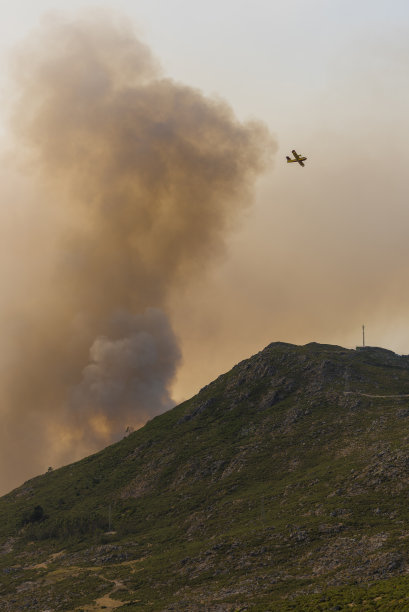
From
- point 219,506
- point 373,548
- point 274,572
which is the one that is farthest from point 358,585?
point 219,506

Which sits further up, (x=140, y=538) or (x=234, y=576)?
(x=140, y=538)

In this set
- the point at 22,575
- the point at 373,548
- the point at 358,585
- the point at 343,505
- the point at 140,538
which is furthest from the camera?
the point at 140,538

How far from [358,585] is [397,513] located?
32.3 m

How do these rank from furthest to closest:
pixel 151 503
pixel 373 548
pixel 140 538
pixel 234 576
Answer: pixel 151 503 < pixel 140 538 < pixel 234 576 < pixel 373 548

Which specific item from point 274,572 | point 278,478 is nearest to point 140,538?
point 278,478

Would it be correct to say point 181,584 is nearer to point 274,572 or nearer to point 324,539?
point 274,572

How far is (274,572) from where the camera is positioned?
113312 millimetres

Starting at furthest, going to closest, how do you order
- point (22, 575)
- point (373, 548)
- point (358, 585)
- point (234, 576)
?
point (22, 575), point (234, 576), point (373, 548), point (358, 585)

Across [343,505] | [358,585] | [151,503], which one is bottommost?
[358,585]

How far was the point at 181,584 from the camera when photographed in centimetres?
12219

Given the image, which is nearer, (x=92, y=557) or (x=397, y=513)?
(x=397, y=513)

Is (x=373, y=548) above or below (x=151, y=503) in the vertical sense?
below

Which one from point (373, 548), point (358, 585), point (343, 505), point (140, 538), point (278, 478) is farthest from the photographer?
point (278, 478)

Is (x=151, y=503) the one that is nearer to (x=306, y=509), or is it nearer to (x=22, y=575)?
(x=22, y=575)
